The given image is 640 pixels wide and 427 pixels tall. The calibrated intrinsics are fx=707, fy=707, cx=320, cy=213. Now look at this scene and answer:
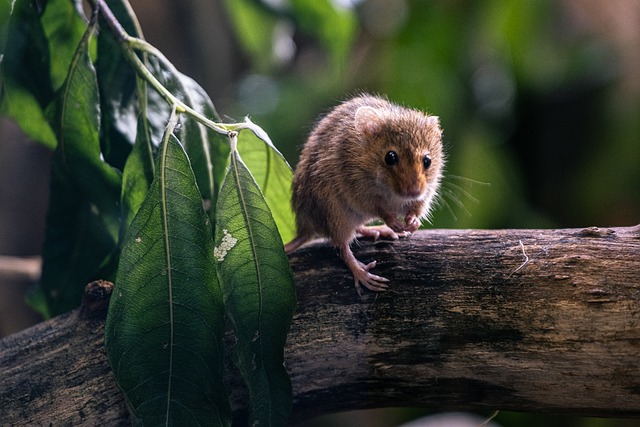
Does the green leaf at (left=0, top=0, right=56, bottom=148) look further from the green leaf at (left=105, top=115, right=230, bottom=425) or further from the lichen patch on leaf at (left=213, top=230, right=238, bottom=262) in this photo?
the lichen patch on leaf at (left=213, top=230, right=238, bottom=262)

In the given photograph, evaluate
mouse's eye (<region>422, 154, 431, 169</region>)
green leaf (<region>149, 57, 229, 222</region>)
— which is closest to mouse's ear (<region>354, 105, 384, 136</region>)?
mouse's eye (<region>422, 154, 431, 169</region>)

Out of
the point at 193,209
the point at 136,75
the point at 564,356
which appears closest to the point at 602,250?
the point at 564,356

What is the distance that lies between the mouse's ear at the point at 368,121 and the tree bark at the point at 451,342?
0.52 m

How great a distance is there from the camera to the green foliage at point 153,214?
5.15 feet

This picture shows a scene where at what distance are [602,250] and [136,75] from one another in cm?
139

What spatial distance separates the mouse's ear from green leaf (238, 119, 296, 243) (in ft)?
1.05

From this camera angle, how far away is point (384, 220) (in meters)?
2.33

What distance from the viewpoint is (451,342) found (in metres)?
1.83

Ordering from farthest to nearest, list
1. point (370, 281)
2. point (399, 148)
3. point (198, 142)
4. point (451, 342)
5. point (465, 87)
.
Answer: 1. point (465, 87)
2. point (399, 148)
3. point (198, 142)
4. point (370, 281)
5. point (451, 342)

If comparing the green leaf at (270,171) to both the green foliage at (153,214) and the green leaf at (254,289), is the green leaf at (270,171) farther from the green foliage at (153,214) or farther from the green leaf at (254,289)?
the green leaf at (254,289)

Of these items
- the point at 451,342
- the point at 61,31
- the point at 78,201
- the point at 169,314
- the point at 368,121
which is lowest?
the point at 451,342

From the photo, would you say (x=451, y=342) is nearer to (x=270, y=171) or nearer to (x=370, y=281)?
(x=370, y=281)

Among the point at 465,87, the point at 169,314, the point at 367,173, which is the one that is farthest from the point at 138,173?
the point at 465,87

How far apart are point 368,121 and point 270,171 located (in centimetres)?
45
